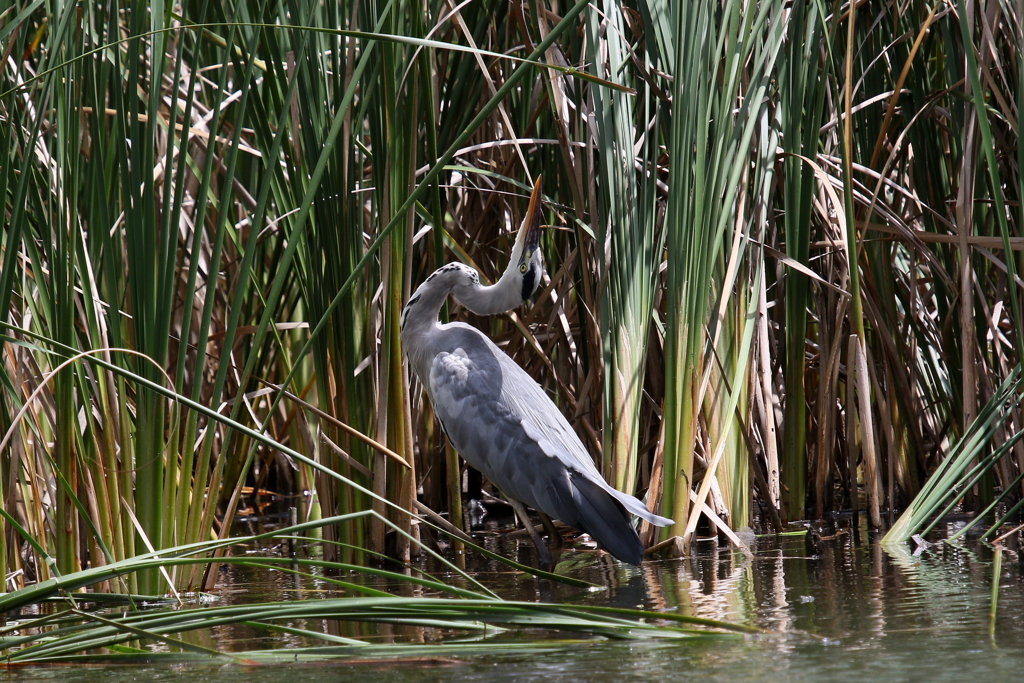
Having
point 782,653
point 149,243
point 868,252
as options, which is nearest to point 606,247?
point 868,252

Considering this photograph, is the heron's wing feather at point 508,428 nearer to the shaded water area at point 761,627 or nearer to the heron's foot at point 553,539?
the heron's foot at point 553,539

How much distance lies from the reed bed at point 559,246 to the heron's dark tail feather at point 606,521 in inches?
3.9

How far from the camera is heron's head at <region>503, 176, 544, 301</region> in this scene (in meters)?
3.65

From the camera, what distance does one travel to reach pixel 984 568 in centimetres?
302

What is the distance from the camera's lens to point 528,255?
12.3 ft

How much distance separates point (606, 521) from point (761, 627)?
3.68 ft

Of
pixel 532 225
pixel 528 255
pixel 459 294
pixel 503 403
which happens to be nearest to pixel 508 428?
pixel 503 403

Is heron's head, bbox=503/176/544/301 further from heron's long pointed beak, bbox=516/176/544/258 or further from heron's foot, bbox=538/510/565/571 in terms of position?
heron's foot, bbox=538/510/565/571

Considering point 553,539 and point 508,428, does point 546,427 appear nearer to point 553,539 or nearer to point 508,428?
point 508,428

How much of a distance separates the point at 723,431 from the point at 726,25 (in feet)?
4.37

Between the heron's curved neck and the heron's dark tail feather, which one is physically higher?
the heron's curved neck

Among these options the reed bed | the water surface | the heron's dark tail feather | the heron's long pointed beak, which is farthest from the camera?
the heron's long pointed beak

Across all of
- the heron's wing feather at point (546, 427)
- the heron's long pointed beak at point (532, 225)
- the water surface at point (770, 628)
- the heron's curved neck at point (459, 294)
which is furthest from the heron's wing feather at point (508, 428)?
the heron's long pointed beak at point (532, 225)

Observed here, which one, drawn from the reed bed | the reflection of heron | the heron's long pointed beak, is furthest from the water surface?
the heron's long pointed beak
